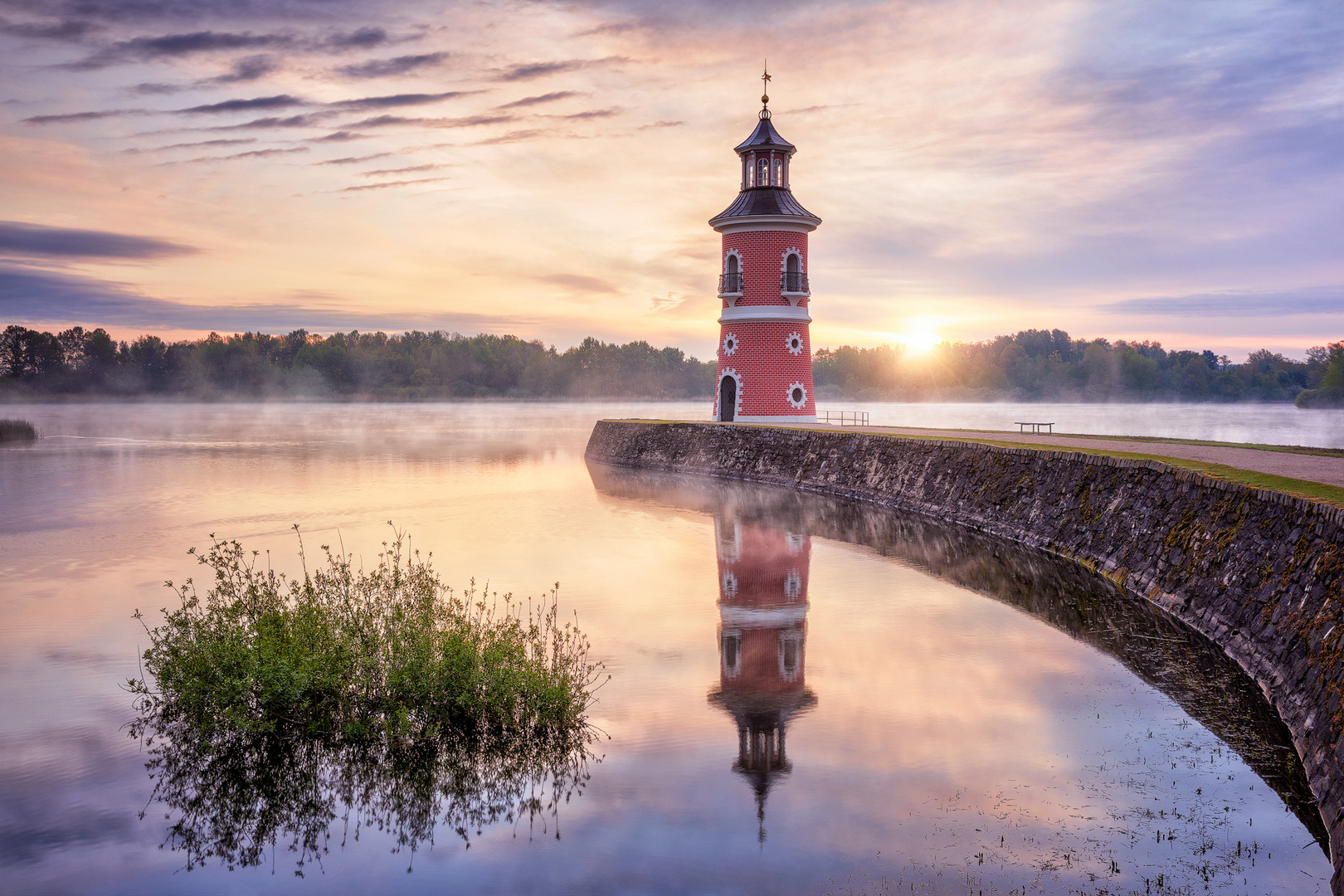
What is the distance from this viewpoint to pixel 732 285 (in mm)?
41031

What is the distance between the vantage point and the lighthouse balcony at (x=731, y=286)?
134 ft

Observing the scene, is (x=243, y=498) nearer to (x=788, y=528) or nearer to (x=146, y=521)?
(x=146, y=521)

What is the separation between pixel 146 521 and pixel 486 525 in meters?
10.6

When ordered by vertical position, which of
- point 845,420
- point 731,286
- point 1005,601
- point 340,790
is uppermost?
point 731,286

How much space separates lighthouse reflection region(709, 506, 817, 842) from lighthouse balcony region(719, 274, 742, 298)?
17427 millimetres

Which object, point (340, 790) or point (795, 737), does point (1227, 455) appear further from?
point (340, 790)

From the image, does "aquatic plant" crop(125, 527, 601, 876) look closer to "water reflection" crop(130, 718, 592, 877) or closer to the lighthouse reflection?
"water reflection" crop(130, 718, 592, 877)

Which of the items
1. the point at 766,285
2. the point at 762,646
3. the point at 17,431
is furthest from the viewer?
the point at 17,431

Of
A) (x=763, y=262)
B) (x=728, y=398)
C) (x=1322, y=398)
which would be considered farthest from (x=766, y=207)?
(x=1322, y=398)

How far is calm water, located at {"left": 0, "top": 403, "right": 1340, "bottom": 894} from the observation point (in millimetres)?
8016

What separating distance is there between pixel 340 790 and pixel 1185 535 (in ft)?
43.1

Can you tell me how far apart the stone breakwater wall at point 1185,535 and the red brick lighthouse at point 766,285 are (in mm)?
7014

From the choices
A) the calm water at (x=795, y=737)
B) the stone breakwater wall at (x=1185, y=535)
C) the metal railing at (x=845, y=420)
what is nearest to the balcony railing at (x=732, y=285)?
the metal railing at (x=845, y=420)

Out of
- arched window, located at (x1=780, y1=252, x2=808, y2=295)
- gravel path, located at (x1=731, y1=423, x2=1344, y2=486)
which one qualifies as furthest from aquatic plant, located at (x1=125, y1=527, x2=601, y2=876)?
arched window, located at (x1=780, y1=252, x2=808, y2=295)
